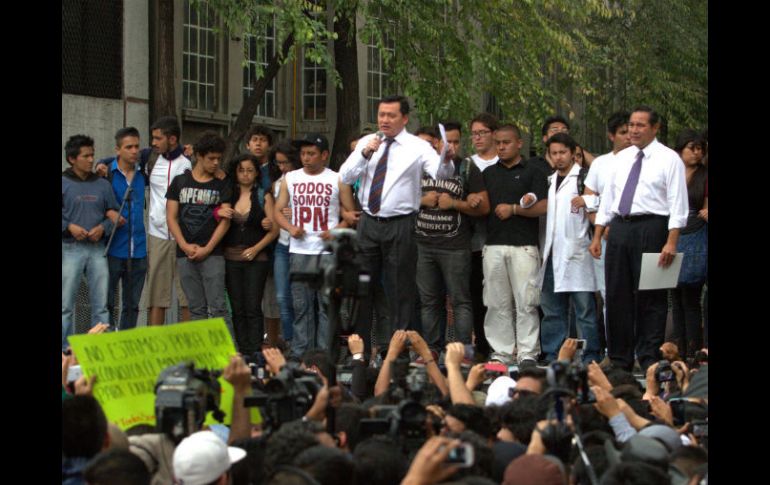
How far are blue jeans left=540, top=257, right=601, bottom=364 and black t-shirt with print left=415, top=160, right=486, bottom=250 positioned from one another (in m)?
0.79

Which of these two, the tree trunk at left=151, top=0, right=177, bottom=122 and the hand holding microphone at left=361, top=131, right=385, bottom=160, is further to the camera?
the tree trunk at left=151, top=0, right=177, bottom=122

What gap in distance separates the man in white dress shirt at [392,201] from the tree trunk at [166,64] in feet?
30.5

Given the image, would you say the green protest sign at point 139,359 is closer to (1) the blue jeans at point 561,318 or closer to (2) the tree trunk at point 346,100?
(1) the blue jeans at point 561,318

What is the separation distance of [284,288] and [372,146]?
6.48 ft

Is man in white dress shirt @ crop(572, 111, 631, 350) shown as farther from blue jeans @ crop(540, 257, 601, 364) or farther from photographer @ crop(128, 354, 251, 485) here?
photographer @ crop(128, 354, 251, 485)

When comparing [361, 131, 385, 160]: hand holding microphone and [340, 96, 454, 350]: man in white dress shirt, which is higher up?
[361, 131, 385, 160]: hand holding microphone

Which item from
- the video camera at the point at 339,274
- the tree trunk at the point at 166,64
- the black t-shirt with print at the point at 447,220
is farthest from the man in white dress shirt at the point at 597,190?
the tree trunk at the point at 166,64

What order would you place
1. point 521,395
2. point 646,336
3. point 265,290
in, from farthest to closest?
point 265,290 → point 646,336 → point 521,395

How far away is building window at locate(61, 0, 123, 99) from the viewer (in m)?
20.4

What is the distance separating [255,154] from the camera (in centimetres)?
1391

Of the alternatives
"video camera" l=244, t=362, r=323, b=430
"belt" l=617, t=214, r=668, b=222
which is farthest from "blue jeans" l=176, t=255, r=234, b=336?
"video camera" l=244, t=362, r=323, b=430
